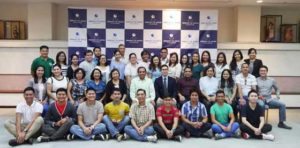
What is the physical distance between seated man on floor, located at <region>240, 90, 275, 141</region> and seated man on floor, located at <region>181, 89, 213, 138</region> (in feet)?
1.85

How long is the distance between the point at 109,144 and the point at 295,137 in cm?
300

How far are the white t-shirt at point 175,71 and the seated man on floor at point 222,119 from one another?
1.06 meters

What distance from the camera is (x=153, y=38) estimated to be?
8.12 m

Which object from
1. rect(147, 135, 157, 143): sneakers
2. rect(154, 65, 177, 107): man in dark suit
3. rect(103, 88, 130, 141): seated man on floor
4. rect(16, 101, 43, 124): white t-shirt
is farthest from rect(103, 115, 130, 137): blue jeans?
rect(16, 101, 43, 124): white t-shirt

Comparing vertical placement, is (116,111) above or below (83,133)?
above

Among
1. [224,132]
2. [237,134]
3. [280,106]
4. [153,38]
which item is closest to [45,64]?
[153,38]

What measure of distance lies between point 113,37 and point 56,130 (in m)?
3.18

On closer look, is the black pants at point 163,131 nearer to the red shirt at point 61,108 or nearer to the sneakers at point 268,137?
the sneakers at point 268,137

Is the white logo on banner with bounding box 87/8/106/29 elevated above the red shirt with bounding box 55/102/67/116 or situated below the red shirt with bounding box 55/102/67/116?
above

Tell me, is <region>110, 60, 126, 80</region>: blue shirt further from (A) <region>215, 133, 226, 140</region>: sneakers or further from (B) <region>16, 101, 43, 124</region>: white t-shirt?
(A) <region>215, 133, 226, 140</region>: sneakers

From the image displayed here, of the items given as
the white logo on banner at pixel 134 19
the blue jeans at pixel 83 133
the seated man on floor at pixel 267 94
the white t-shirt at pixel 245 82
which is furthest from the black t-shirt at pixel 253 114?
the white logo on banner at pixel 134 19

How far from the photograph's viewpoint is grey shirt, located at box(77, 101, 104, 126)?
555cm
